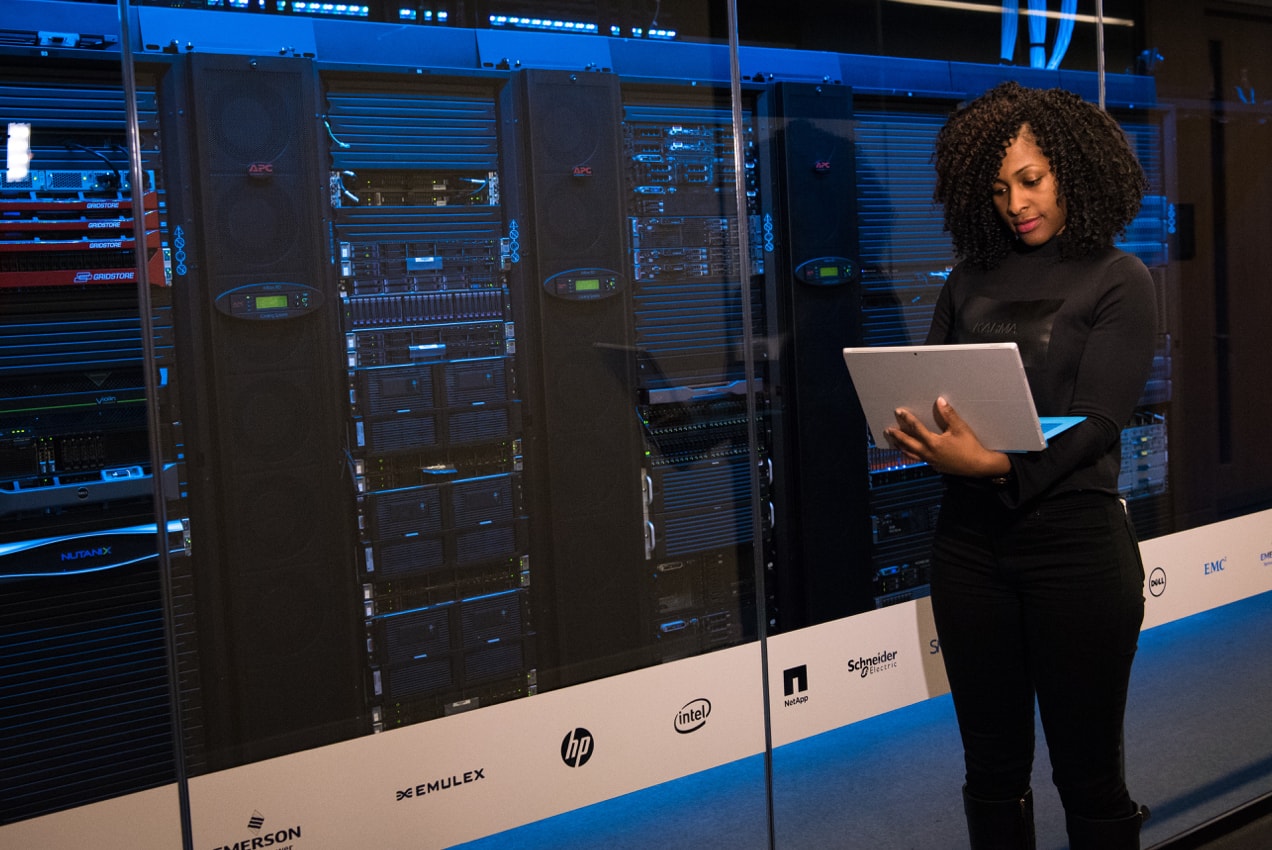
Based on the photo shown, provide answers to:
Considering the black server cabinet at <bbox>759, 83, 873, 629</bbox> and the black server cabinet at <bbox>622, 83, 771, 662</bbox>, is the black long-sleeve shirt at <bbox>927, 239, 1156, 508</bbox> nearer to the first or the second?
the black server cabinet at <bbox>622, 83, 771, 662</bbox>

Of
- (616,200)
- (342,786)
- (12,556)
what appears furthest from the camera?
(616,200)

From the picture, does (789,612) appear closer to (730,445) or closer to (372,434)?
(730,445)

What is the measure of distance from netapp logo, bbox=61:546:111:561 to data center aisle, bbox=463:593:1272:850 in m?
0.98

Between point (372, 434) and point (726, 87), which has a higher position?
point (726, 87)

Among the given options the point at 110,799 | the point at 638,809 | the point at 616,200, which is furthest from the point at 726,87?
the point at 110,799

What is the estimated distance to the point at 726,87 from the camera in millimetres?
2348

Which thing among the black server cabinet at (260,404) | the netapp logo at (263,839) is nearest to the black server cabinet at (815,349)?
the black server cabinet at (260,404)

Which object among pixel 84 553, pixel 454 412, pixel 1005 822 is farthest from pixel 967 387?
pixel 84 553

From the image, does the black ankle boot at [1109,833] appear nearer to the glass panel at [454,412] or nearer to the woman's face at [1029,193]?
the glass panel at [454,412]

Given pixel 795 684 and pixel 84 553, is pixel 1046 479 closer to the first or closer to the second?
pixel 795 684

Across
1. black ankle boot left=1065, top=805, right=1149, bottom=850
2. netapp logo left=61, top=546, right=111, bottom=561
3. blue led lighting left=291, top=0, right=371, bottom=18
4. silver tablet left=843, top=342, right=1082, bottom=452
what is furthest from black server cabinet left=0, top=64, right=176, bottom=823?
black ankle boot left=1065, top=805, right=1149, bottom=850

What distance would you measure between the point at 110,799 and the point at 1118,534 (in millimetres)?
1659

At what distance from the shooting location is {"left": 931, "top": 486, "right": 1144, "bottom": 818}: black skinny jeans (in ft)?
5.13

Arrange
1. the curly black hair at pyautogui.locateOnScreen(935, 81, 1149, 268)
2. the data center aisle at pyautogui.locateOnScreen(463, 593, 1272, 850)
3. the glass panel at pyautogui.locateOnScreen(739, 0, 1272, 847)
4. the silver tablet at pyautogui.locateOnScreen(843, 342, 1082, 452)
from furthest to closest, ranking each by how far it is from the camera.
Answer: the glass panel at pyautogui.locateOnScreen(739, 0, 1272, 847)
the data center aisle at pyautogui.locateOnScreen(463, 593, 1272, 850)
the curly black hair at pyautogui.locateOnScreen(935, 81, 1149, 268)
the silver tablet at pyautogui.locateOnScreen(843, 342, 1082, 452)
